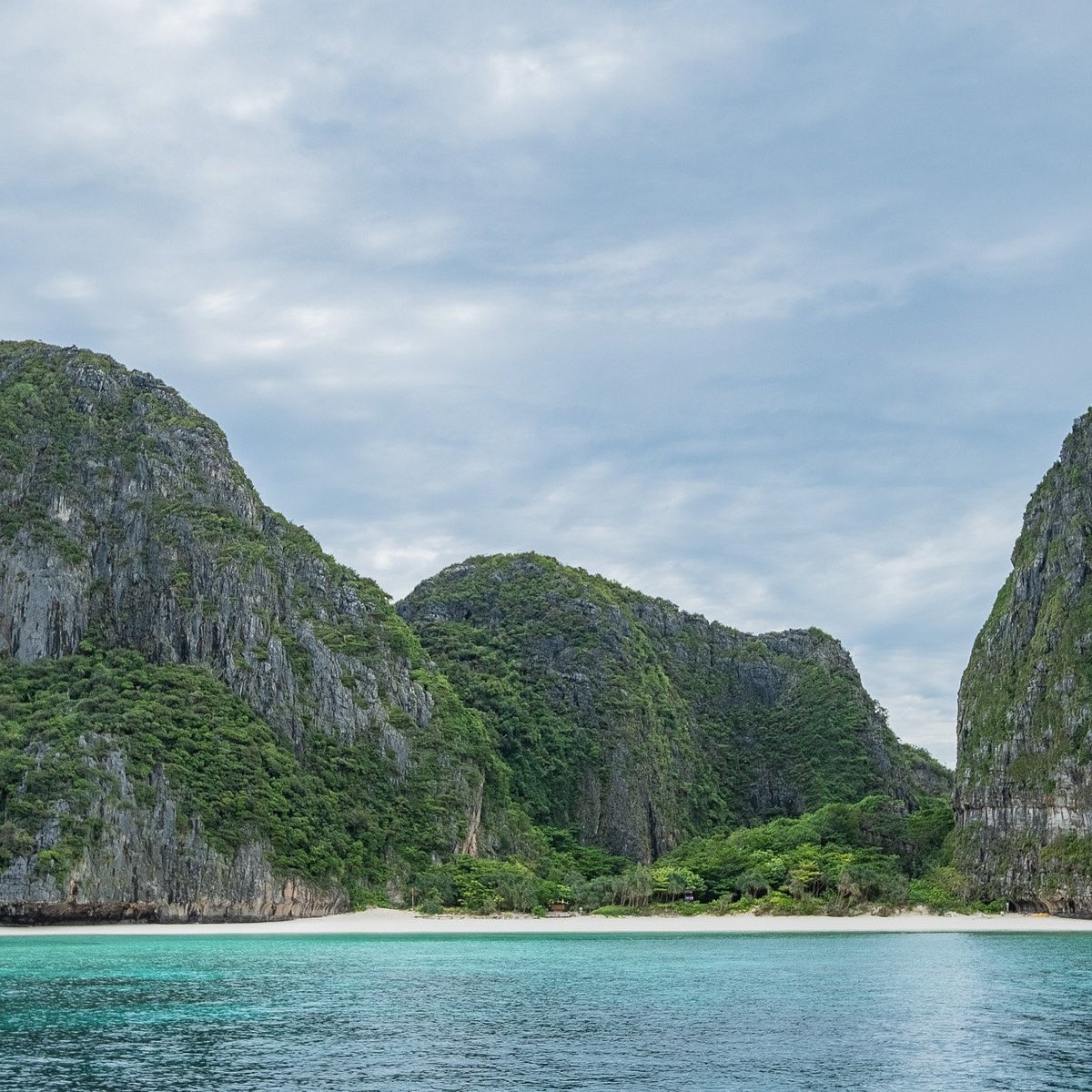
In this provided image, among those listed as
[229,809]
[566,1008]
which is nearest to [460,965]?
[566,1008]

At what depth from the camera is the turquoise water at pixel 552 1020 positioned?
2522cm

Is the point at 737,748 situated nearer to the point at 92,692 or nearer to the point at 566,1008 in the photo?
the point at 92,692

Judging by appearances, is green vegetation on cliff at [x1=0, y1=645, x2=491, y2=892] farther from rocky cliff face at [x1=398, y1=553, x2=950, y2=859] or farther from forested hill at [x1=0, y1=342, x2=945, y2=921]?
rocky cliff face at [x1=398, y1=553, x2=950, y2=859]

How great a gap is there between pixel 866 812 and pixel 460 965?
6167 cm

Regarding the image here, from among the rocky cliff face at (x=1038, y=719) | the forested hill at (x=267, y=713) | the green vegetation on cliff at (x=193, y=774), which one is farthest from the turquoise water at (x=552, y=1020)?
the rocky cliff face at (x=1038, y=719)

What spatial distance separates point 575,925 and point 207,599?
40.5 meters

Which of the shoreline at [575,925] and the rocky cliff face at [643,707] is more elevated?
the rocky cliff face at [643,707]

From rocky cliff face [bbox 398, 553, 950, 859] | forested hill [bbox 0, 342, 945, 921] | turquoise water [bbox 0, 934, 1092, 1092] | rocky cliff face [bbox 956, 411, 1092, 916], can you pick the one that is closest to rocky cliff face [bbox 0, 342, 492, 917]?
forested hill [bbox 0, 342, 945, 921]

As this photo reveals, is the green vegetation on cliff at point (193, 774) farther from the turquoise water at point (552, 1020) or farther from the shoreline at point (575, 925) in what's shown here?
the turquoise water at point (552, 1020)

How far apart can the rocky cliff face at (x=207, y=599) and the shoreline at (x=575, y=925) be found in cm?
536

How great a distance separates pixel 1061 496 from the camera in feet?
328

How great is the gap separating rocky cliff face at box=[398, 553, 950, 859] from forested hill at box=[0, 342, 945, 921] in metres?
0.39

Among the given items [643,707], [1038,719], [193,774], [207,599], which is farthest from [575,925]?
[643,707]

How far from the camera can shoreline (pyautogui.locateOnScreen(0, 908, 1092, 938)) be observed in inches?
2931
